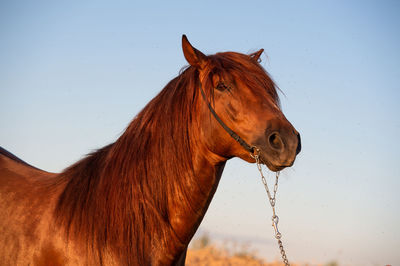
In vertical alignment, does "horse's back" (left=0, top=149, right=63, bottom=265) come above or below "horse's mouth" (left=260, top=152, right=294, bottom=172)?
below

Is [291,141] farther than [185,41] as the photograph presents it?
No

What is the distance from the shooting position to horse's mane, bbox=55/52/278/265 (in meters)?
2.97

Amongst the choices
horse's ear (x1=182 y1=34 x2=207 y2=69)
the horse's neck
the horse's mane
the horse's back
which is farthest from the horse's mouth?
the horse's back

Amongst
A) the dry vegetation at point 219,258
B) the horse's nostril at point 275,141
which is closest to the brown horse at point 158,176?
the horse's nostril at point 275,141

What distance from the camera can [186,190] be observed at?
3.13 metres

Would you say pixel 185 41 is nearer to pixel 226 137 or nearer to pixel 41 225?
pixel 226 137

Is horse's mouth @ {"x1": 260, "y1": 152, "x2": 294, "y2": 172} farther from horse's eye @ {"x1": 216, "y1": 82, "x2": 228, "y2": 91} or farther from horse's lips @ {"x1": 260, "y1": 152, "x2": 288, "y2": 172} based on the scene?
horse's eye @ {"x1": 216, "y1": 82, "x2": 228, "y2": 91}

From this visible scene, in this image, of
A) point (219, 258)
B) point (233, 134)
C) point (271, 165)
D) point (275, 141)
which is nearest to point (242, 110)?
point (233, 134)

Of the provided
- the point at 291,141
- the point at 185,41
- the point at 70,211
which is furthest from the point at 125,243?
the point at 185,41

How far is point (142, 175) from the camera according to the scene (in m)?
3.15

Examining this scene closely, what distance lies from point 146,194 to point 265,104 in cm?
127

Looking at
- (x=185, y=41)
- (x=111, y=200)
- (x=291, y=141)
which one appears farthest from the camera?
(x=185, y=41)

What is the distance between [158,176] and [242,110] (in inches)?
36.4

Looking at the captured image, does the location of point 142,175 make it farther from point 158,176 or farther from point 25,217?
point 25,217
